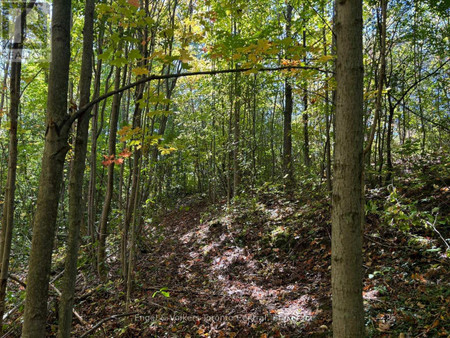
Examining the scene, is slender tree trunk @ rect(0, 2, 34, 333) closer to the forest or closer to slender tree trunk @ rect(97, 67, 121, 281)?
the forest

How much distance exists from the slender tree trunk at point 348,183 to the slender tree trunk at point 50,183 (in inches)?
55.3

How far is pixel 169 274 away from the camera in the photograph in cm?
530

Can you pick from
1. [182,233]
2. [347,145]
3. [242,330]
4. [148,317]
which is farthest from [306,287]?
[182,233]

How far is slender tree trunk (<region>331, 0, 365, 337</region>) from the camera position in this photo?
138cm

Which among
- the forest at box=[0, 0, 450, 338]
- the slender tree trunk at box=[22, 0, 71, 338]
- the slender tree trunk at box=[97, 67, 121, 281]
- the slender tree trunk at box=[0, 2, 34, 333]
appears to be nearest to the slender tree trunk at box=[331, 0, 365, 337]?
the forest at box=[0, 0, 450, 338]

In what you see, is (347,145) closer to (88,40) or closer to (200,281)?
(88,40)

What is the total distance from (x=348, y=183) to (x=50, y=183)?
4.82ft

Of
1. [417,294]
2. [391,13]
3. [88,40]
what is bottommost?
[417,294]

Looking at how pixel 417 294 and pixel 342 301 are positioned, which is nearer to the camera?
pixel 342 301

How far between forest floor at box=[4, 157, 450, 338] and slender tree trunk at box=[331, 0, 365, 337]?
1.73 meters

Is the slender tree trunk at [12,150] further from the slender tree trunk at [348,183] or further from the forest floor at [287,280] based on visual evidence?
the slender tree trunk at [348,183]

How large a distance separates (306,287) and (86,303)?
3.39 metres

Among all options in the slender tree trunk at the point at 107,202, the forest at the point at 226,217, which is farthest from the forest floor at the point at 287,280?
the slender tree trunk at the point at 107,202

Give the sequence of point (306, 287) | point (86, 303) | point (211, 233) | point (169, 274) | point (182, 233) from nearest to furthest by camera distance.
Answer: point (306, 287)
point (86, 303)
point (169, 274)
point (211, 233)
point (182, 233)
